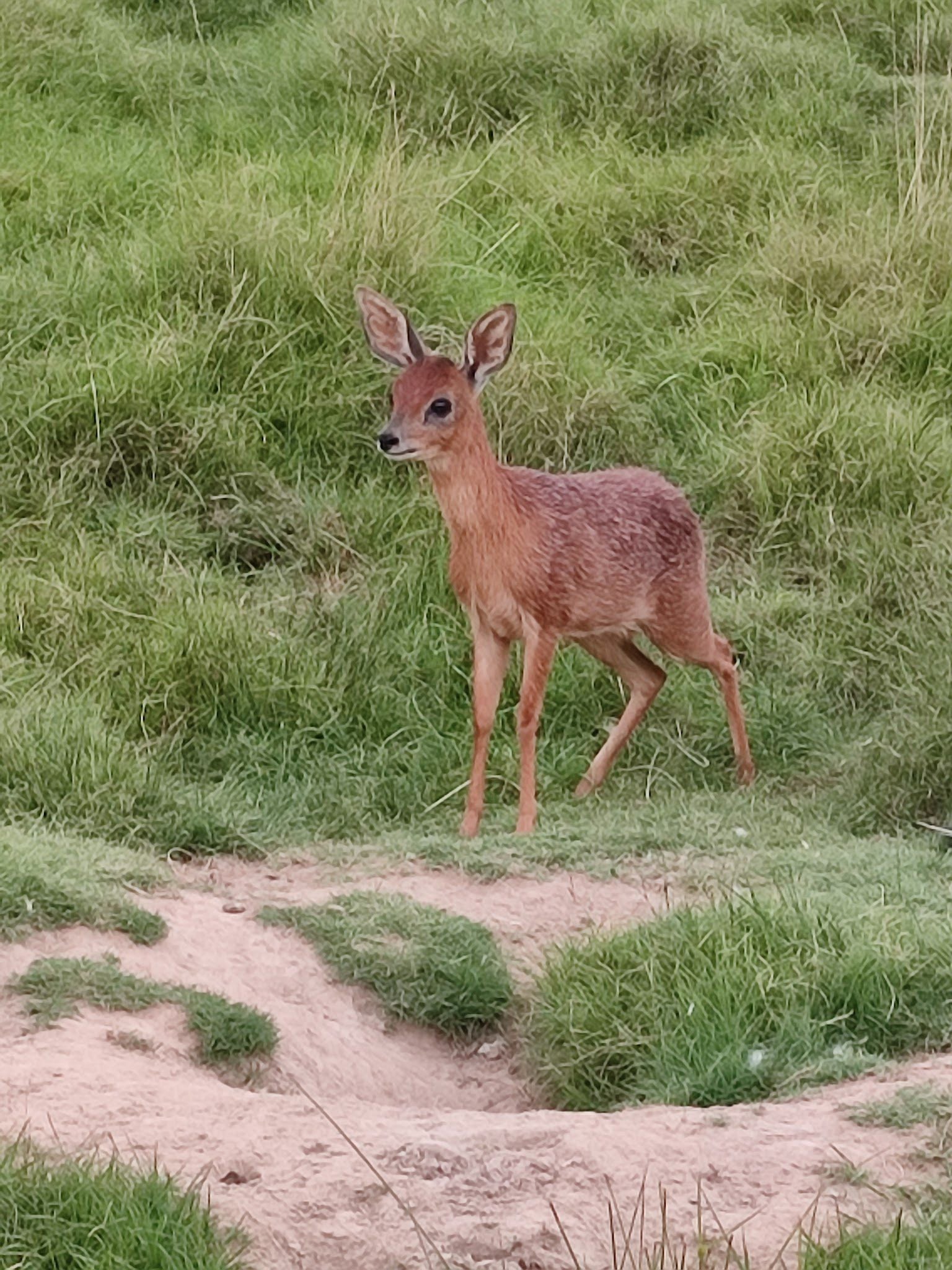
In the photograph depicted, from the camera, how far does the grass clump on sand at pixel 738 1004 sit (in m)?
4.62

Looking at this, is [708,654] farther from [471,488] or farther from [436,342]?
[436,342]

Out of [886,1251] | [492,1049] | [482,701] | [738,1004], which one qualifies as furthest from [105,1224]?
[482,701]

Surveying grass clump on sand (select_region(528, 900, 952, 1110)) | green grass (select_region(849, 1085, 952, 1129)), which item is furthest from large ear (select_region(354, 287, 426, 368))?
green grass (select_region(849, 1085, 952, 1129))

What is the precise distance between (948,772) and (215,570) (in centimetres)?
279

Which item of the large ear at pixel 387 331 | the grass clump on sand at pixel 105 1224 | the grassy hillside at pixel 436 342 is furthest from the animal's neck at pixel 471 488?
the grass clump on sand at pixel 105 1224

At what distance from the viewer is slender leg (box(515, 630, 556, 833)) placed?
6527mm

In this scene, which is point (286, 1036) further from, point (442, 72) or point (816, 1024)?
point (442, 72)

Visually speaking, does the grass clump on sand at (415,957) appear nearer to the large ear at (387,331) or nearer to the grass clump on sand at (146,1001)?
the grass clump on sand at (146,1001)

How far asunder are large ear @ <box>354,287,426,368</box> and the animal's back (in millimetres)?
494

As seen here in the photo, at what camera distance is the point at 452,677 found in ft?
24.3

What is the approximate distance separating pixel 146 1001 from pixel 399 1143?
1.12 metres

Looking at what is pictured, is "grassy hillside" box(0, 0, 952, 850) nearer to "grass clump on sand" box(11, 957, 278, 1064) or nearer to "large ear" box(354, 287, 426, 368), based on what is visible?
"large ear" box(354, 287, 426, 368)

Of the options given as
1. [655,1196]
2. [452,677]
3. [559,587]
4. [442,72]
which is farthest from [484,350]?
[442,72]

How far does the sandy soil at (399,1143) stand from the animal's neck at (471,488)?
74.2 inches
